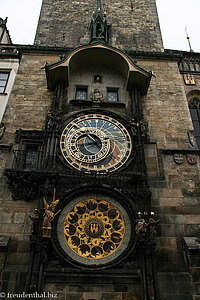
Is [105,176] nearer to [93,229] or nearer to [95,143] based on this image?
[95,143]

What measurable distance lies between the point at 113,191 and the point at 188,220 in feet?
7.66

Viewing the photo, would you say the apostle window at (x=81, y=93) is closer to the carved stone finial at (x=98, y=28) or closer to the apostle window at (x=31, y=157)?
the carved stone finial at (x=98, y=28)

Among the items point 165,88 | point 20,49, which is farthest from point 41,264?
point 20,49

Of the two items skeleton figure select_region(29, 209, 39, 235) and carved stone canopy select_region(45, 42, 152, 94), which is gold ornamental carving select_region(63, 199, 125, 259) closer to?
skeleton figure select_region(29, 209, 39, 235)

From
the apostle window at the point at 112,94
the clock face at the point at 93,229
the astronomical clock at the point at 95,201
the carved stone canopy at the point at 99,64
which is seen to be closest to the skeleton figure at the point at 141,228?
the astronomical clock at the point at 95,201

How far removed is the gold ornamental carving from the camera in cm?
734

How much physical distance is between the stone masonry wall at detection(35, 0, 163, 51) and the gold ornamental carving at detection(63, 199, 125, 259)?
884 cm

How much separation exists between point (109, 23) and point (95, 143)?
8.81m

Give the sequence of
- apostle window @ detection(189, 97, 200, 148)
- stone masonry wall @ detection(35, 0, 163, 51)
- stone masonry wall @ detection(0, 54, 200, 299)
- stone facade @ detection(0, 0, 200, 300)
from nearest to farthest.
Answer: stone facade @ detection(0, 0, 200, 300)
stone masonry wall @ detection(0, 54, 200, 299)
apostle window @ detection(189, 97, 200, 148)
stone masonry wall @ detection(35, 0, 163, 51)

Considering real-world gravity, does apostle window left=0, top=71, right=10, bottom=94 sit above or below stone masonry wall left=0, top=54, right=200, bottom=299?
above

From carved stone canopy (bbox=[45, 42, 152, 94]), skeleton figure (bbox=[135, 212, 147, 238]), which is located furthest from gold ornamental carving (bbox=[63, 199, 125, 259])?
carved stone canopy (bbox=[45, 42, 152, 94])

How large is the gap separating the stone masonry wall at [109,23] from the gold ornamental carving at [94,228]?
8.84 meters

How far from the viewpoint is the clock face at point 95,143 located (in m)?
8.69

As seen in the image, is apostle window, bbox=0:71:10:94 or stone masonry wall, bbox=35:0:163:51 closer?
apostle window, bbox=0:71:10:94
